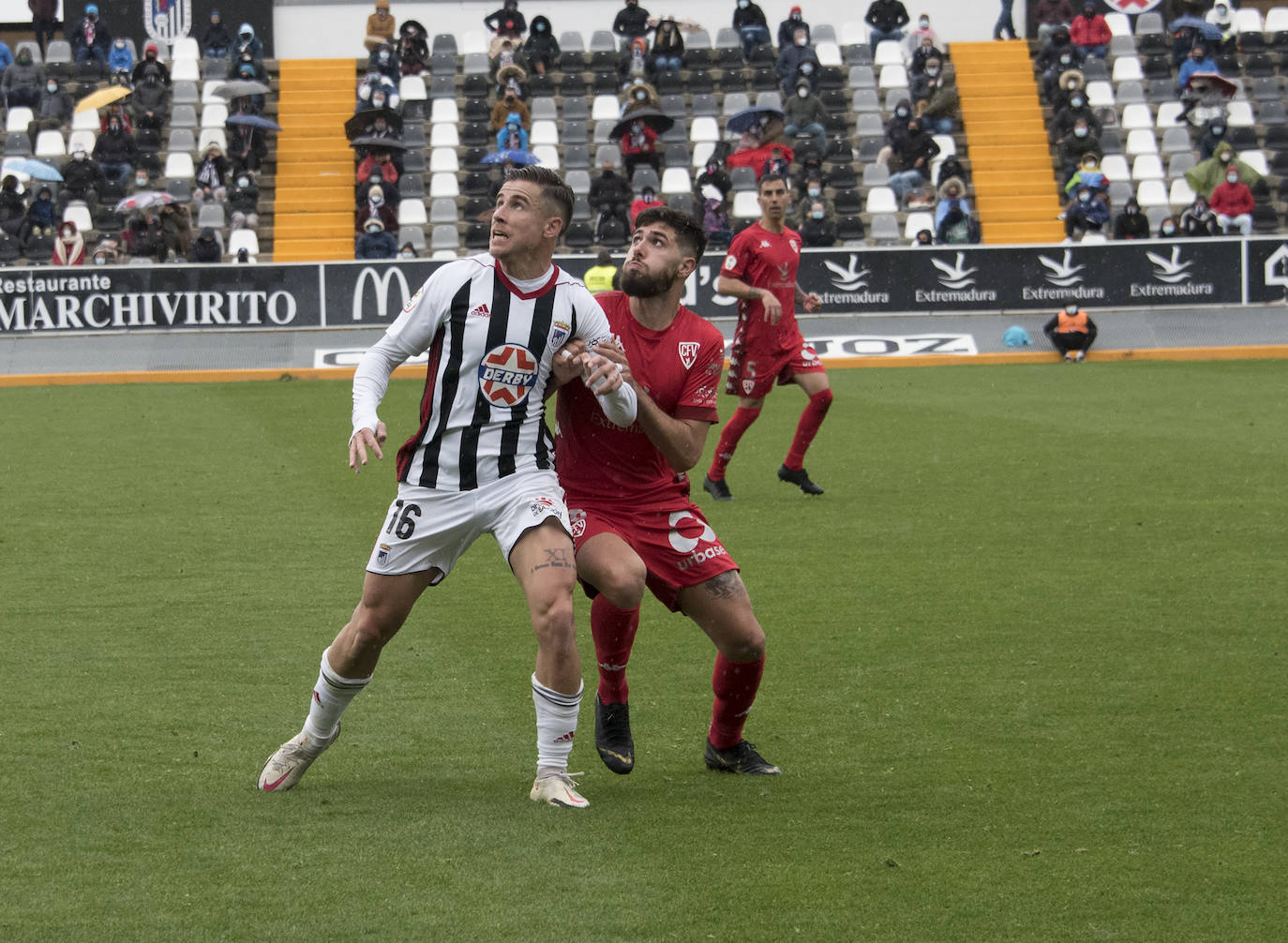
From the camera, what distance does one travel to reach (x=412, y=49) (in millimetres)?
27859

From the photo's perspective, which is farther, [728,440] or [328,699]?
[728,440]

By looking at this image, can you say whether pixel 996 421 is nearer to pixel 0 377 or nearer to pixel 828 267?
pixel 828 267

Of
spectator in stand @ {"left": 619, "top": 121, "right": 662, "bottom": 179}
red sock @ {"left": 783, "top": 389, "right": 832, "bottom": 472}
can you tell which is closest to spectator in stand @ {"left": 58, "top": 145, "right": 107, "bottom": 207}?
spectator in stand @ {"left": 619, "top": 121, "right": 662, "bottom": 179}

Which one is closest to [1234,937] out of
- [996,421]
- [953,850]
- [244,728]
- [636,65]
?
[953,850]

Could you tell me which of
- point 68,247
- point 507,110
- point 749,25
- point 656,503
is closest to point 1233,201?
point 749,25

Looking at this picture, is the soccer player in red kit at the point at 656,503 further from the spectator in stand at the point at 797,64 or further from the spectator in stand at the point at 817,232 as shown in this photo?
the spectator in stand at the point at 797,64

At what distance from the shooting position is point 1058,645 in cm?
658

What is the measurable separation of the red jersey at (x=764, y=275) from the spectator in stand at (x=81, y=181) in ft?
54.8

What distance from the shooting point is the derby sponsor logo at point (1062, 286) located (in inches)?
840

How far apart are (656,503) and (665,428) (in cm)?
31

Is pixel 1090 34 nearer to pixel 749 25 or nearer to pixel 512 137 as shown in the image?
pixel 749 25

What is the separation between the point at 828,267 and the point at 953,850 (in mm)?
17423

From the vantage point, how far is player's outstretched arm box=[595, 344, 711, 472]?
187 inches

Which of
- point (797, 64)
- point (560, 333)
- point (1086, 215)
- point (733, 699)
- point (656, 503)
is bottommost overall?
point (733, 699)
